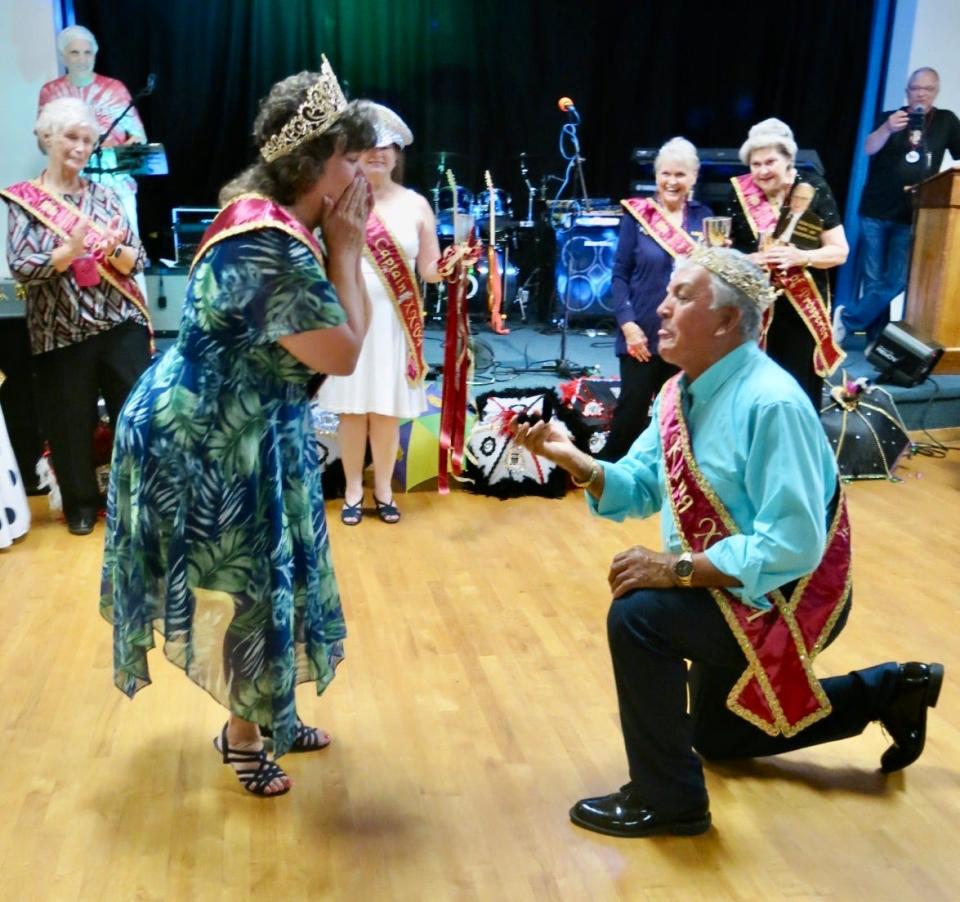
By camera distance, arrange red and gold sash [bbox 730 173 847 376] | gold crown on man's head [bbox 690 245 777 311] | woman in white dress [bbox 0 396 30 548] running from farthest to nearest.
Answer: red and gold sash [bbox 730 173 847 376], woman in white dress [bbox 0 396 30 548], gold crown on man's head [bbox 690 245 777 311]

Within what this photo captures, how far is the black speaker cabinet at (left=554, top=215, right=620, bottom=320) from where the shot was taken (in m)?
6.41

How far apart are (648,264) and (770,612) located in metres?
2.11

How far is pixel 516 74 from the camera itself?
714 cm

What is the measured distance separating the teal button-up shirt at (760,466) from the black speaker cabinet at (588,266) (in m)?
4.50

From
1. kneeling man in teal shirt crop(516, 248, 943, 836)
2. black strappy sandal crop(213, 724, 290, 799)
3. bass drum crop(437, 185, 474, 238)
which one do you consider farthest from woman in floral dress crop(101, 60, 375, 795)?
bass drum crop(437, 185, 474, 238)

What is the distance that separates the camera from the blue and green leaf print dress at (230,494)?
175 cm

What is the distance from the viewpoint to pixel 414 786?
7.36 ft

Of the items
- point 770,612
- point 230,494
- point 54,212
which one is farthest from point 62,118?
point 770,612

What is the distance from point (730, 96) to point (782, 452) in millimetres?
6227

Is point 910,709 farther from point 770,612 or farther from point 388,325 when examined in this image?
point 388,325

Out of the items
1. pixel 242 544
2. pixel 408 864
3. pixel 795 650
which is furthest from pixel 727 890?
pixel 242 544

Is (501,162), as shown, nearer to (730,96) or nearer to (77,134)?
(730,96)

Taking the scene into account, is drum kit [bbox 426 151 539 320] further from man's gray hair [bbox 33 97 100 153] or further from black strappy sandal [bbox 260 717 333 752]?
black strappy sandal [bbox 260 717 333 752]

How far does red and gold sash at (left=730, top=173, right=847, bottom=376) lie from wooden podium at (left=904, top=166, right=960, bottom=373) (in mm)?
954
